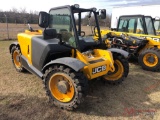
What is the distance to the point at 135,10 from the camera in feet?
53.1

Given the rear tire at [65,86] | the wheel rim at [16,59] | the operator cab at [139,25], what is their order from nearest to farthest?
the rear tire at [65,86], the wheel rim at [16,59], the operator cab at [139,25]

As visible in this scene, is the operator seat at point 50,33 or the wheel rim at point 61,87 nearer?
the wheel rim at point 61,87

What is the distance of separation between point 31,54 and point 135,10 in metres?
13.9

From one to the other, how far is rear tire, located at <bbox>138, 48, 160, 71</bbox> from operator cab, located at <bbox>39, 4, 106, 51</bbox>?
2534mm

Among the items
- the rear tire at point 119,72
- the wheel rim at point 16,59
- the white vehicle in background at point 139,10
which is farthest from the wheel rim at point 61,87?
the white vehicle in background at point 139,10

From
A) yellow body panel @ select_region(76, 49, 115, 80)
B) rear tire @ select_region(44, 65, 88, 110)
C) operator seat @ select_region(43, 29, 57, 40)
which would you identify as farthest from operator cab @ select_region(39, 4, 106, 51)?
rear tire @ select_region(44, 65, 88, 110)

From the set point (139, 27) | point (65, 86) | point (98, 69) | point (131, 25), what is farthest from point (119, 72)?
point (131, 25)

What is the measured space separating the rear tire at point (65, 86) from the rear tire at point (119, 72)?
1.54 meters

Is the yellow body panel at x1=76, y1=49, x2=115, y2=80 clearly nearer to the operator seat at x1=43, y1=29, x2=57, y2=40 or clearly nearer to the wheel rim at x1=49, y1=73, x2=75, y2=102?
the wheel rim at x1=49, y1=73, x2=75, y2=102

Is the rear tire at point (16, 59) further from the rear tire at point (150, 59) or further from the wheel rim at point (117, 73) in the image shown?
the rear tire at point (150, 59)

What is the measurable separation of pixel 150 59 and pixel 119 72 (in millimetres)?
2133

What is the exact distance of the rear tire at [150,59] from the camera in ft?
20.3

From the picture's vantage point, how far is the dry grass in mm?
3371

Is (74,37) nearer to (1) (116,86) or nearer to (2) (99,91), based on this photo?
(2) (99,91)
